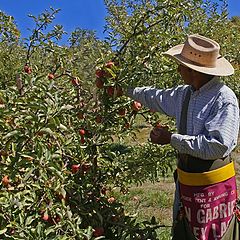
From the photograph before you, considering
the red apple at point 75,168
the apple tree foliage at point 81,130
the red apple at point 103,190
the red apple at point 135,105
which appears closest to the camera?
the apple tree foliage at point 81,130

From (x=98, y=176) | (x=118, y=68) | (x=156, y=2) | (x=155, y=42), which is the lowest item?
(x=98, y=176)

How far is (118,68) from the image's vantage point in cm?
246

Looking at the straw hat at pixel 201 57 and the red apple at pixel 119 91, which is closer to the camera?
the straw hat at pixel 201 57

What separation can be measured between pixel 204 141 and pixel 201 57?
17.5 inches

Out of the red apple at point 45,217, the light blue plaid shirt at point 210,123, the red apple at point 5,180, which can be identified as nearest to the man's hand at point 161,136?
the light blue plaid shirt at point 210,123

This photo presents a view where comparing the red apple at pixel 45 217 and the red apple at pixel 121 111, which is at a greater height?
the red apple at pixel 121 111

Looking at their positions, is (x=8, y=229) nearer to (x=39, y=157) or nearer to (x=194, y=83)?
(x=39, y=157)

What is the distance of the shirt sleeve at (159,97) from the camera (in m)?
2.57

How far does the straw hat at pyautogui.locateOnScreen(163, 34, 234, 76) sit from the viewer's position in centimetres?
234

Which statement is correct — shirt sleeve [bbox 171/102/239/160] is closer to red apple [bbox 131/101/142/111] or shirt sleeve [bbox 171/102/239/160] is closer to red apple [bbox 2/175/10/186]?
red apple [bbox 131/101/142/111]

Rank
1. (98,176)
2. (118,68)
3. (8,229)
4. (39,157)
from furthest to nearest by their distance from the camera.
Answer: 1. (98,176)
2. (118,68)
3. (8,229)
4. (39,157)

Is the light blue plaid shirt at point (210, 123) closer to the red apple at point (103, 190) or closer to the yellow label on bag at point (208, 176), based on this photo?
the yellow label on bag at point (208, 176)

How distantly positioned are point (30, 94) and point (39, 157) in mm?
351

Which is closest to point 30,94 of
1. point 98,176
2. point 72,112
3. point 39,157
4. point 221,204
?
point 39,157
